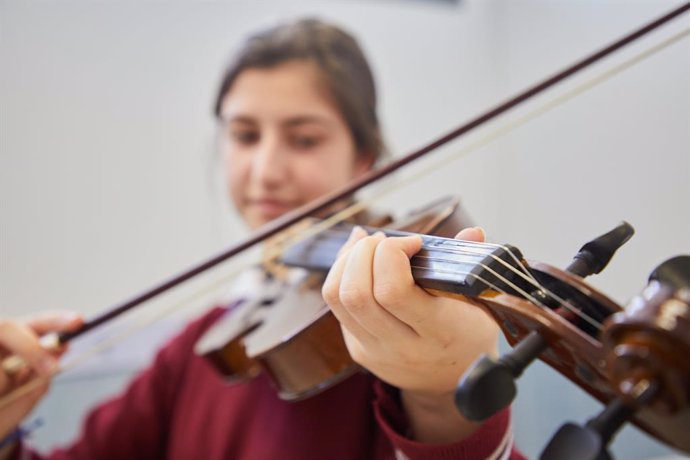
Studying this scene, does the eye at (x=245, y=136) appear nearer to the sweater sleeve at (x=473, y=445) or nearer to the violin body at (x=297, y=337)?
the violin body at (x=297, y=337)

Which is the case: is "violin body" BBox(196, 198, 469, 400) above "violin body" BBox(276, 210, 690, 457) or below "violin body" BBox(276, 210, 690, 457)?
below

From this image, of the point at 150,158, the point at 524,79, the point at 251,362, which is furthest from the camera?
the point at 524,79

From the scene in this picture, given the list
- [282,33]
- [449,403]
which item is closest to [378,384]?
[449,403]

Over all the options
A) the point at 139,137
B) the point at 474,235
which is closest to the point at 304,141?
the point at 474,235

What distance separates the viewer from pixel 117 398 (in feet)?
2.56

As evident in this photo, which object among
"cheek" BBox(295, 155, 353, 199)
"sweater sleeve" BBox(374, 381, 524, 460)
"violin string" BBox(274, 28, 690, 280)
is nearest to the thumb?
"sweater sleeve" BBox(374, 381, 524, 460)

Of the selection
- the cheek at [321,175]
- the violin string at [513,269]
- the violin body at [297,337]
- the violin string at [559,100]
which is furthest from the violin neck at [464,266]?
the cheek at [321,175]

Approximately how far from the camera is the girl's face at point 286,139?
0.75m

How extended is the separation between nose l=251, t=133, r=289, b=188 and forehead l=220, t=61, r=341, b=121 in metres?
0.03

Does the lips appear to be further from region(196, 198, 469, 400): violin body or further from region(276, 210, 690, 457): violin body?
region(276, 210, 690, 457): violin body

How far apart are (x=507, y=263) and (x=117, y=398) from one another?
0.65 m

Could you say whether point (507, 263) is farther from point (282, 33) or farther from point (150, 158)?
point (150, 158)

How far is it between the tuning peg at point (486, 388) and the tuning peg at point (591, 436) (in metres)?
0.02

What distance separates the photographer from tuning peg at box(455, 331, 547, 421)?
8.4 inches
